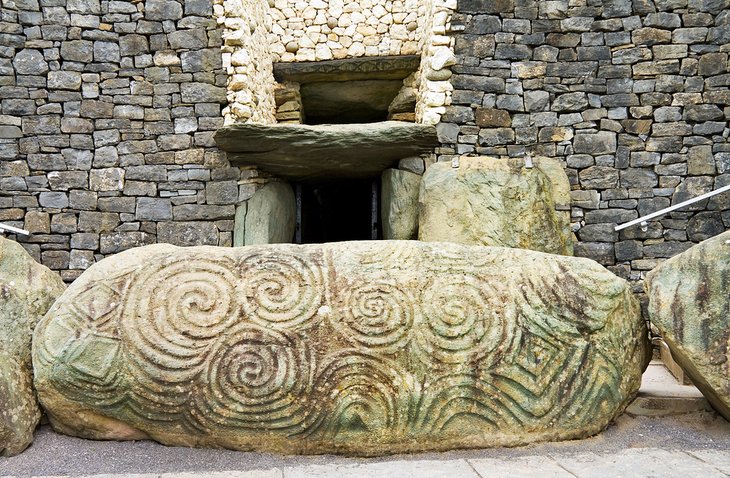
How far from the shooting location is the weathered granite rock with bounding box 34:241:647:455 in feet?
8.39

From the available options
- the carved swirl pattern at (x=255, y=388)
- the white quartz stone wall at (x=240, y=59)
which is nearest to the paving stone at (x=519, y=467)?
the carved swirl pattern at (x=255, y=388)

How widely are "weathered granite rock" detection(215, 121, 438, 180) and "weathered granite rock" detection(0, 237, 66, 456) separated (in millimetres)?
2577

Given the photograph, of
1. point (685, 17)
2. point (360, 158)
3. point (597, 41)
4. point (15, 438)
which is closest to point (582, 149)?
point (597, 41)

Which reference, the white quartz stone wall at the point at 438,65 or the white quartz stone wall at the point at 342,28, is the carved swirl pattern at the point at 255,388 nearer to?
the white quartz stone wall at the point at 438,65

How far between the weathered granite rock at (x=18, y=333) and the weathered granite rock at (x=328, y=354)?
0.39 feet

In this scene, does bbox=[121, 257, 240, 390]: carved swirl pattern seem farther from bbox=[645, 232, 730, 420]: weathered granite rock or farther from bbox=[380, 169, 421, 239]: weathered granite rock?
bbox=[380, 169, 421, 239]: weathered granite rock

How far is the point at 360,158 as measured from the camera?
586 centimetres

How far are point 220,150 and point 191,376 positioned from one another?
3602mm

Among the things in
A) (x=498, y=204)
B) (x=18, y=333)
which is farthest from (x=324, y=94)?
(x=18, y=333)

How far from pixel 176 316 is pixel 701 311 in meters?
2.40

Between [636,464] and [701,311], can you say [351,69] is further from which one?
[636,464]

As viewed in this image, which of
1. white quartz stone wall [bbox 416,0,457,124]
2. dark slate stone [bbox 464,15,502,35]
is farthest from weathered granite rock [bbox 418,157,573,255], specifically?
dark slate stone [bbox 464,15,502,35]

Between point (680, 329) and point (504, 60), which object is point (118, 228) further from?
point (680, 329)

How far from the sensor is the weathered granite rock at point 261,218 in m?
5.71
